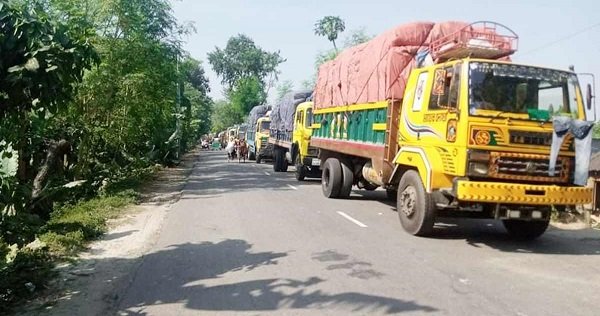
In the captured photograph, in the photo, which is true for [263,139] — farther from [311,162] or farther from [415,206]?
[415,206]

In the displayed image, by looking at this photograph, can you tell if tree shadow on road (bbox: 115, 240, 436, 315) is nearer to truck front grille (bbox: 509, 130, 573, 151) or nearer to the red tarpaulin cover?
truck front grille (bbox: 509, 130, 573, 151)

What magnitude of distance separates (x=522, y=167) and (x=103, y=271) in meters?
5.75

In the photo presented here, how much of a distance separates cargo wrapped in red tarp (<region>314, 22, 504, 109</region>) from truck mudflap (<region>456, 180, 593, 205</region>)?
296cm

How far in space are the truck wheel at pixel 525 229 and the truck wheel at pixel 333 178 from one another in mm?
4893

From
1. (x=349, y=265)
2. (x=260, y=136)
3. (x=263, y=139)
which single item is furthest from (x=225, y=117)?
(x=349, y=265)

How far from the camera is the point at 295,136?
65.2ft

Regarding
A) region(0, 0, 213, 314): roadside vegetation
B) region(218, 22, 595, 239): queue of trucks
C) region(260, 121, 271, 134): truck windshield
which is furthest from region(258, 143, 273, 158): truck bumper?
region(218, 22, 595, 239): queue of trucks

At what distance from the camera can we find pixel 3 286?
18.5ft

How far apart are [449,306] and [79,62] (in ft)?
13.9

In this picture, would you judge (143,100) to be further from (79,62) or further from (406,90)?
(79,62)

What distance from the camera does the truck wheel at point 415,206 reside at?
8.34 meters

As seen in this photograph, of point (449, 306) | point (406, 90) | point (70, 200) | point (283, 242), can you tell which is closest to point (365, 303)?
point (449, 306)

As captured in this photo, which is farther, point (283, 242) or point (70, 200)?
point (70, 200)

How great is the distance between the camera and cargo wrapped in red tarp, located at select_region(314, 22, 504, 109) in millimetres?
10109
